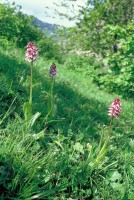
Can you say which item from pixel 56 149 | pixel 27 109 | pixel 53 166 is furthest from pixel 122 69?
pixel 53 166

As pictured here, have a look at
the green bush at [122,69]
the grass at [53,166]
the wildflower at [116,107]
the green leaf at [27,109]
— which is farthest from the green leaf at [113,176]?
the green bush at [122,69]

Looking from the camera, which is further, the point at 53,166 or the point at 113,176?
the point at 113,176

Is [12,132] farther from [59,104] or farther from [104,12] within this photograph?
[104,12]

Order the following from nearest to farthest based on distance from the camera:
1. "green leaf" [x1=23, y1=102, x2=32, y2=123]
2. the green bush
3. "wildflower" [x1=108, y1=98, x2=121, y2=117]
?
1. "wildflower" [x1=108, y1=98, x2=121, y2=117]
2. "green leaf" [x1=23, y1=102, x2=32, y2=123]
3. the green bush

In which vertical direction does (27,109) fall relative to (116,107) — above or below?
below

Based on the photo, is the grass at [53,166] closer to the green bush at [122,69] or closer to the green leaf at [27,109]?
the green leaf at [27,109]

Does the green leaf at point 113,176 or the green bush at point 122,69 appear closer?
the green leaf at point 113,176

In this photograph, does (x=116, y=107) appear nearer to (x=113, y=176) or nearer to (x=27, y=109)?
(x=113, y=176)

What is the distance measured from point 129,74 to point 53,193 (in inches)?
301

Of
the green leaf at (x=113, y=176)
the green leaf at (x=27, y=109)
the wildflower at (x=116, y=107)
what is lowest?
the green leaf at (x=113, y=176)

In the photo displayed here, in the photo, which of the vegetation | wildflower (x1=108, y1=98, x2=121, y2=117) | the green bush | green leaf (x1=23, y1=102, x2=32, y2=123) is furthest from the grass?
the green bush

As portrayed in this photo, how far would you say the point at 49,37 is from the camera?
2241 cm

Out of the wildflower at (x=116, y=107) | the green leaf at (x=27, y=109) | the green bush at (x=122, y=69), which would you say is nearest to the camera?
the wildflower at (x=116, y=107)

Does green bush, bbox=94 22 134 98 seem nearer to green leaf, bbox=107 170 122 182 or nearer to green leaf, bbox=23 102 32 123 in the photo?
green leaf, bbox=23 102 32 123
